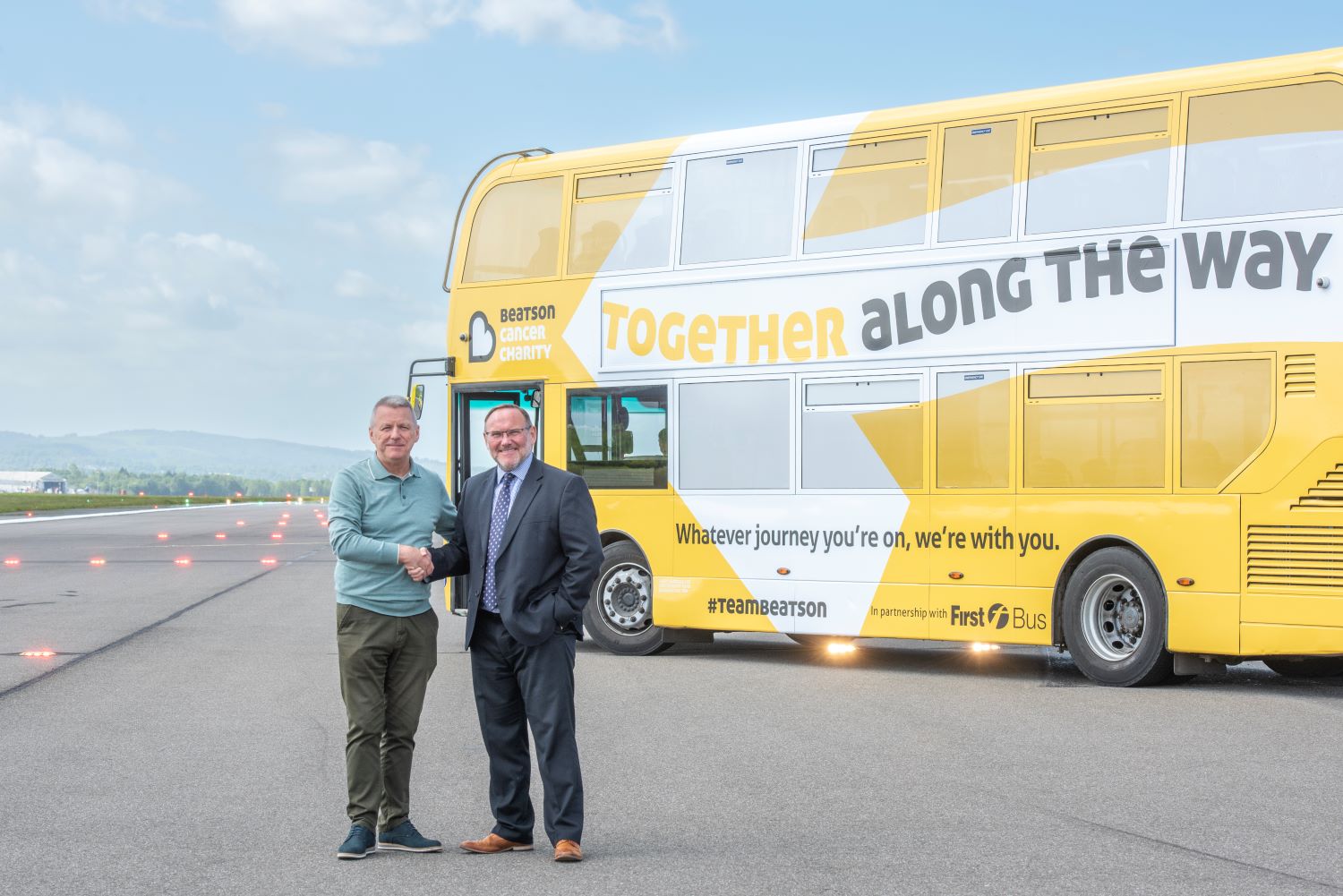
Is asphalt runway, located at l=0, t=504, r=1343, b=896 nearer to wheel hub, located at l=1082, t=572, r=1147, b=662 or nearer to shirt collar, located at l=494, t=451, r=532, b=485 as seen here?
wheel hub, located at l=1082, t=572, r=1147, b=662

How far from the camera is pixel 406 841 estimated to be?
20.5ft

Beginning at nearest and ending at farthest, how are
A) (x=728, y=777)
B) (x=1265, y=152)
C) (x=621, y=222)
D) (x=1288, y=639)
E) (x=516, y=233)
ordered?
1. (x=728, y=777)
2. (x=1288, y=639)
3. (x=1265, y=152)
4. (x=621, y=222)
5. (x=516, y=233)

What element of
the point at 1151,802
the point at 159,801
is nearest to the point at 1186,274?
the point at 1151,802

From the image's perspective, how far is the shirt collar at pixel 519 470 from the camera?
630 centimetres

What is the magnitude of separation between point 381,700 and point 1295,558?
7.11m

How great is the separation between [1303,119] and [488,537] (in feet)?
24.3

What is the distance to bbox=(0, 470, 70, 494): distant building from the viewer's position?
501 feet

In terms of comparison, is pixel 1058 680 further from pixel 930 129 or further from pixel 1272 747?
pixel 930 129

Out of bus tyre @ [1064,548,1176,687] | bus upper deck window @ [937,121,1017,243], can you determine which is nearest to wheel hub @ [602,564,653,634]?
bus tyre @ [1064,548,1176,687]

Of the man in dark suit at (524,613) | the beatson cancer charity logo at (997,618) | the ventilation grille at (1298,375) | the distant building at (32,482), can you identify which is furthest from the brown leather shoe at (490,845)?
the distant building at (32,482)

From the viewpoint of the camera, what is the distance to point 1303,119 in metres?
10.9

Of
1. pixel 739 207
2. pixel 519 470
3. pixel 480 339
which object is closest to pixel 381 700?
pixel 519 470

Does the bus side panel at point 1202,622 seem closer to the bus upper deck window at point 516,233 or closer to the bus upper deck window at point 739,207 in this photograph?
the bus upper deck window at point 739,207

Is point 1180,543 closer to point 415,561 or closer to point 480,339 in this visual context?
point 480,339
